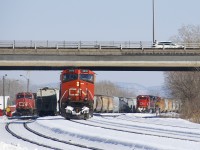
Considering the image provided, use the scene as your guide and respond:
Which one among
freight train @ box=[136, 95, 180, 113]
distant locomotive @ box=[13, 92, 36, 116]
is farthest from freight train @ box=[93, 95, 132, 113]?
distant locomotive @ box=[13, 92, 36, 116]

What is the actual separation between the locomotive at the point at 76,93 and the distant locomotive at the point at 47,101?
46.9ft

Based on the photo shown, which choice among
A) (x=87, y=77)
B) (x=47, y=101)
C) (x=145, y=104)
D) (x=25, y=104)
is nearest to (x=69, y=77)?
(x=87, y=77)

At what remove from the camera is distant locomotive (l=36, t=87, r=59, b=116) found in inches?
2014

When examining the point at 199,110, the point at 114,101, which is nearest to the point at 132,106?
the point at 114,101

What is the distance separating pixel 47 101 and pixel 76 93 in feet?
52.0

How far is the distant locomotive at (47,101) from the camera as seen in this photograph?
51156mm

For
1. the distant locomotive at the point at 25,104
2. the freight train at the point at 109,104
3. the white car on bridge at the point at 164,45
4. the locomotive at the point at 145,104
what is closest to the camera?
the distant locomotive at the point at 25,104

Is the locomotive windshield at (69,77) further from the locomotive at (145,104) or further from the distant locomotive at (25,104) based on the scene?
the locomotive at (145,104)

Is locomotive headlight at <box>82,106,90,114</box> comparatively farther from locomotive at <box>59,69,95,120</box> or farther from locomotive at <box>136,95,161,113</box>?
locomotive at <box>136,95,161,113</box>

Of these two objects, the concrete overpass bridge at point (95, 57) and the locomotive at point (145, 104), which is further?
the locomotive at point (145, 104)

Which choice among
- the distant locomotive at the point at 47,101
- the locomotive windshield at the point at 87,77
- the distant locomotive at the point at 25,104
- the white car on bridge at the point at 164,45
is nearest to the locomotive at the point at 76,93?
the locomotive windshield at the point at 87,77

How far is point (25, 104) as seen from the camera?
58125mm

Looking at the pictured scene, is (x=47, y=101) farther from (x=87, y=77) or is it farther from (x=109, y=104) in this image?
(x=109, y=104)

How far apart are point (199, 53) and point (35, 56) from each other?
1922cm
